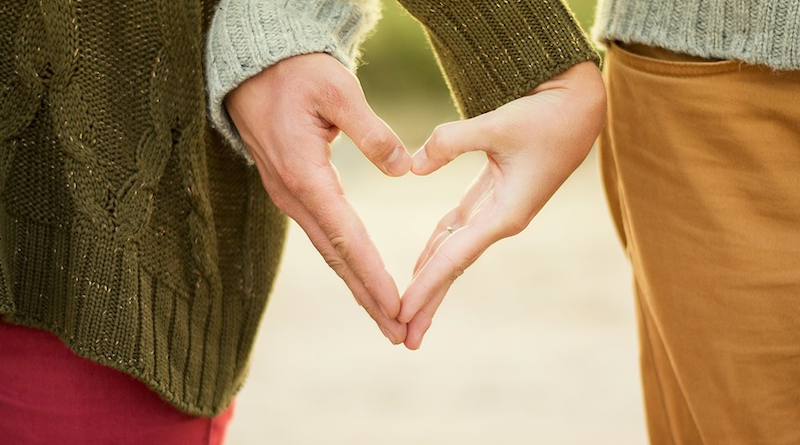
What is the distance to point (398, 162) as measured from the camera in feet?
3.35

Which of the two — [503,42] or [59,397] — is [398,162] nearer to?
[503,42]

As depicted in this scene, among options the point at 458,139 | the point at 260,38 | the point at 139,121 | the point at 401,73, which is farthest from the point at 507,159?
the point at 401,73

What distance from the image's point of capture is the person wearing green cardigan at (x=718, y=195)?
1.13 metres

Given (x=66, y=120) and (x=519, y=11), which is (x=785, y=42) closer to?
(x=519, y=11)

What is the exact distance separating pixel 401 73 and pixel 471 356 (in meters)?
5.20

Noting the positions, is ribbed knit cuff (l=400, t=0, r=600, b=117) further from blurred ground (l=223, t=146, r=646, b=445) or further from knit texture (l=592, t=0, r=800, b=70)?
blurred ground (l=223, t=146, r=646, b=445)

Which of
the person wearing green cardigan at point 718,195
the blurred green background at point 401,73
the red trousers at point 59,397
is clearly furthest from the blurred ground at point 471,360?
the blurred green background at point 401,73

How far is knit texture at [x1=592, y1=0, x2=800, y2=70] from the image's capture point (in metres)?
1.08

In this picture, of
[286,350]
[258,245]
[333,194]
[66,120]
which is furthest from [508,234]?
[286,350]

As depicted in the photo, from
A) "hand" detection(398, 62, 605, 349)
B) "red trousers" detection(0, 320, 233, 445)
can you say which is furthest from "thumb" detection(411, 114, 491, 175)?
"red trousers" detection(0, 320, 233, 445)

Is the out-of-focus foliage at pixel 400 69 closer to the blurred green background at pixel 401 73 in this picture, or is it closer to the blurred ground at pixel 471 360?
the blurred green background at pixel 401 73

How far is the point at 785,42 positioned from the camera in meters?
1.08

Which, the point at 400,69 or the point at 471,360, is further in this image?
the point at 400,69

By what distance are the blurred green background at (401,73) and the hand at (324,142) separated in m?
6.67
